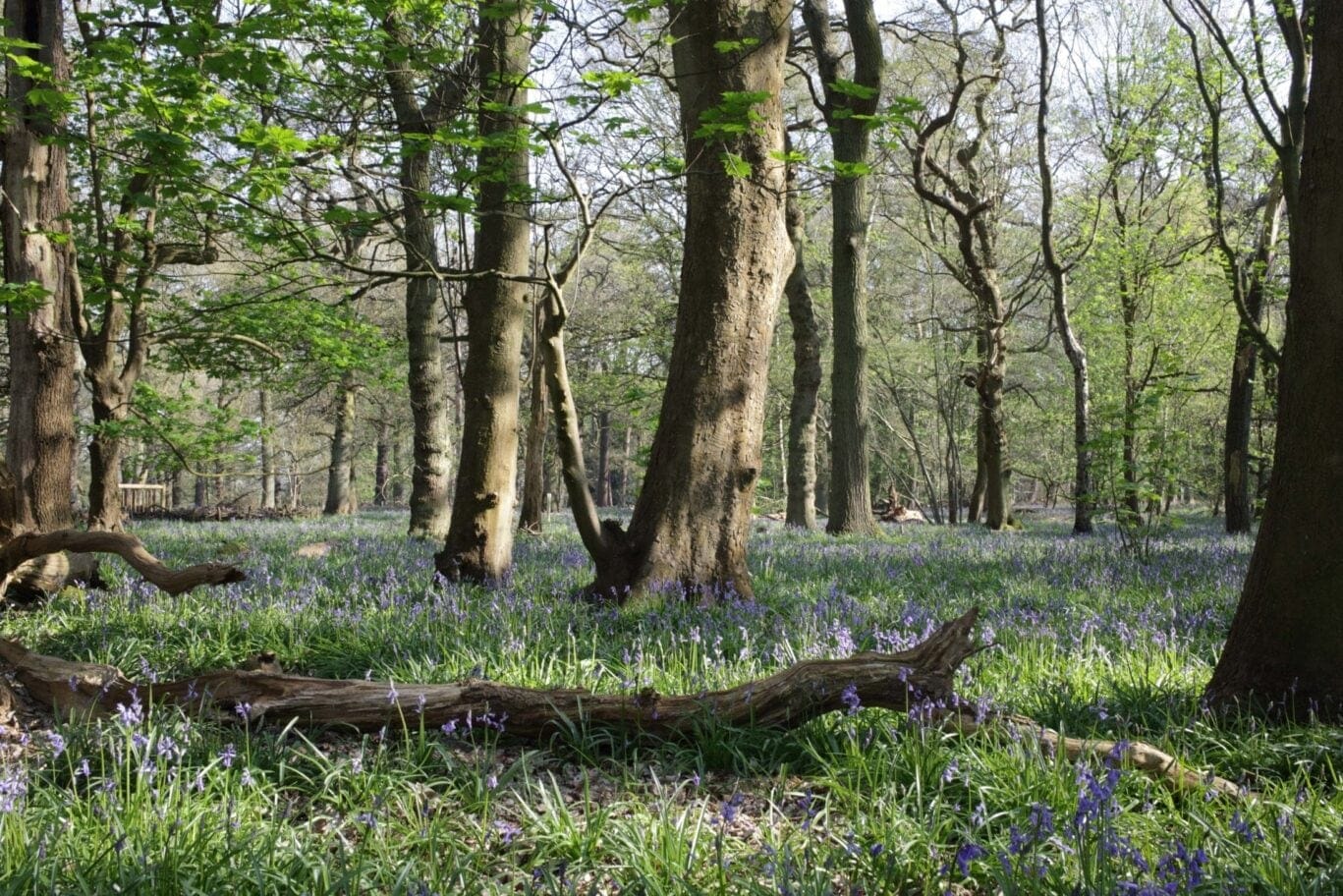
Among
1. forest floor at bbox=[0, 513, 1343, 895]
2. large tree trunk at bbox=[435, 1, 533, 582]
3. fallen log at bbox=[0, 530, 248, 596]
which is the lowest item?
forest floor at bbox=[0, 513, 1343, 895]

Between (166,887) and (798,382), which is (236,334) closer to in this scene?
(798,382)

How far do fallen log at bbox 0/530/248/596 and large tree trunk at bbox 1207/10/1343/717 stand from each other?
15.4 feet

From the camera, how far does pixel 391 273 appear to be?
17.5 feet

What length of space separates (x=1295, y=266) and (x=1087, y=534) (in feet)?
39.0

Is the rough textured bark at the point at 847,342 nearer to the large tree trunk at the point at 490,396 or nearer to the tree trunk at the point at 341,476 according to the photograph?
the large tree trunk at the point at 490,396

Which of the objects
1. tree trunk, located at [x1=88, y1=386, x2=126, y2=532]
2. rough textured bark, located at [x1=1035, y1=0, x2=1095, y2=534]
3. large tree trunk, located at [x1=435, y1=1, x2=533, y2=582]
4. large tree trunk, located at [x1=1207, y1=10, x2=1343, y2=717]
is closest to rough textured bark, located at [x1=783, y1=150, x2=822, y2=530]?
rough textured bark, located at [x1=1035, y1=0, x2=1095, y2=534]

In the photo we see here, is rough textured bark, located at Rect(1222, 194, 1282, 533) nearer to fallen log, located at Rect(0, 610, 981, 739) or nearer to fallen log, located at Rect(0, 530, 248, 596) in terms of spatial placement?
fallen log, located at Rect(0, 610, 981, 739)

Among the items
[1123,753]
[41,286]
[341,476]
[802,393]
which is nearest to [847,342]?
[802,393]

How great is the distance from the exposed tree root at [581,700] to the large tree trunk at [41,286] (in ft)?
13.5

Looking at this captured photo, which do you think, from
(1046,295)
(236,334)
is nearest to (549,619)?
(236,334)

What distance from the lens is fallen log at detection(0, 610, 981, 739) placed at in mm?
3213

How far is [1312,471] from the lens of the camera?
3477 mm

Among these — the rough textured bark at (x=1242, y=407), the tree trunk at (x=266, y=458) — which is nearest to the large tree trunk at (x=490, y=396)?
the rough textured bark at (x=1242, y=407)

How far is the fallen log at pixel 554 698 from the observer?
126 inches
